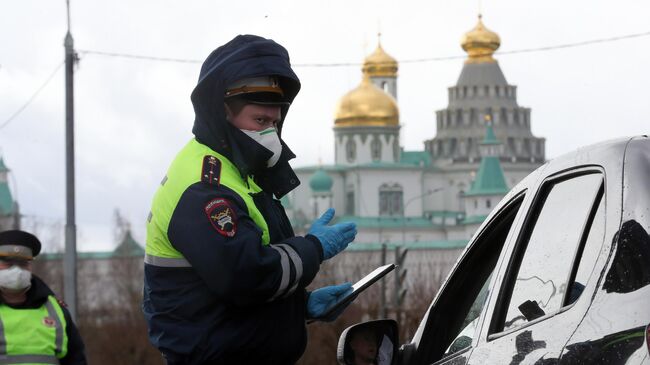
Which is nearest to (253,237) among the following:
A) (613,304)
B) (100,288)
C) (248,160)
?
(248,160)

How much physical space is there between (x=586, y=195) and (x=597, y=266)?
0.30 m

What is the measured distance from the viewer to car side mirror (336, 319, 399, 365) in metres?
4.55

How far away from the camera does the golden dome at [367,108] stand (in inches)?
5906

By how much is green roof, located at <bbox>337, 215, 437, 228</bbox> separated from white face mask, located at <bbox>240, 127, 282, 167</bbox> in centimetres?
13847

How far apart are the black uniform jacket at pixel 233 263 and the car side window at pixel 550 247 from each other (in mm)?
614

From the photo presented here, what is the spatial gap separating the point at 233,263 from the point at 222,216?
0.35 feet

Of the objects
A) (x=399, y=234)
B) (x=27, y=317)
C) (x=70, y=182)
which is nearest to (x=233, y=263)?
(x=27, y=317)

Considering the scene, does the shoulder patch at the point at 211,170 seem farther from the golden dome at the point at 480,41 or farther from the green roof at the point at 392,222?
the golden dome at the point at 480,41

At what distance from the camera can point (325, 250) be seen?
14.8 feet

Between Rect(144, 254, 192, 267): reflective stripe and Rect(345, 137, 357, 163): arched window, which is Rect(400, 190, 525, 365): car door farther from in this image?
Rect(345, 137, 357, 163): arched window

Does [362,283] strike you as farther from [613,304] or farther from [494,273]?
[613,304]

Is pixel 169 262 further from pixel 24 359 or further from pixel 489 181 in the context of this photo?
pixel 489 181

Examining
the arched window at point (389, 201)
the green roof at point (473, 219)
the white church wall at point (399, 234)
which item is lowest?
the white church wall at point (399, 234)

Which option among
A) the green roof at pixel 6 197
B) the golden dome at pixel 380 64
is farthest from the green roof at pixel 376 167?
the green roof at pixel 6 197
